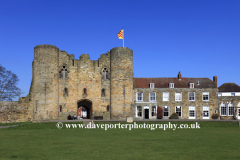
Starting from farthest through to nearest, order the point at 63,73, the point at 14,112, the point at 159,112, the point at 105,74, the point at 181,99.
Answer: the point at 181,99, the point at 159,112, the point at 105,74, the point at 63,73, the point at 14,112

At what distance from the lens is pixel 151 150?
12039 millimetres

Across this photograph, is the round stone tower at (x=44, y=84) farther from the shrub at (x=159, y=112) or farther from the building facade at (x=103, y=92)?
the shrub at (x=159, y=112)

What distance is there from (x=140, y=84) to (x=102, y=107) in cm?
745

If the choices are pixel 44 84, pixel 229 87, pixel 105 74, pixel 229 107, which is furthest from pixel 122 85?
pixel 229 87

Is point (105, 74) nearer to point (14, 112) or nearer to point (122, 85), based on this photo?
point (122, 85)

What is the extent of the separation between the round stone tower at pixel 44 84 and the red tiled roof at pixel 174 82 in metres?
12.6

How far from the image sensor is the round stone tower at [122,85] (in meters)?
38.1

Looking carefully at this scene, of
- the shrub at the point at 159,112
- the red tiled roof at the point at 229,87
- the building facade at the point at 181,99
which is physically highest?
the red tiled roof at the point at 229,87

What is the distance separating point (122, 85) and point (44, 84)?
10.2 meters

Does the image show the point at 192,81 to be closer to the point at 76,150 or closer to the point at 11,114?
the point at 11,114

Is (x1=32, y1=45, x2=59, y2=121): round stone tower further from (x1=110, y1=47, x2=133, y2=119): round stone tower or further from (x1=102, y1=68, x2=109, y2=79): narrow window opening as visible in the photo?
(x1=110, y1=47, x2=133, y2=119): round stone tower

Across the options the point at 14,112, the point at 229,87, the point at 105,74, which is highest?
the point at 105,74

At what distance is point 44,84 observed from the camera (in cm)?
3619

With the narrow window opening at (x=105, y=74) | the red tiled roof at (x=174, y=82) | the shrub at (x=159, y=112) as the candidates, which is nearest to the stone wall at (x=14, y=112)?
the narrow window opening at (x=105, y=74)
